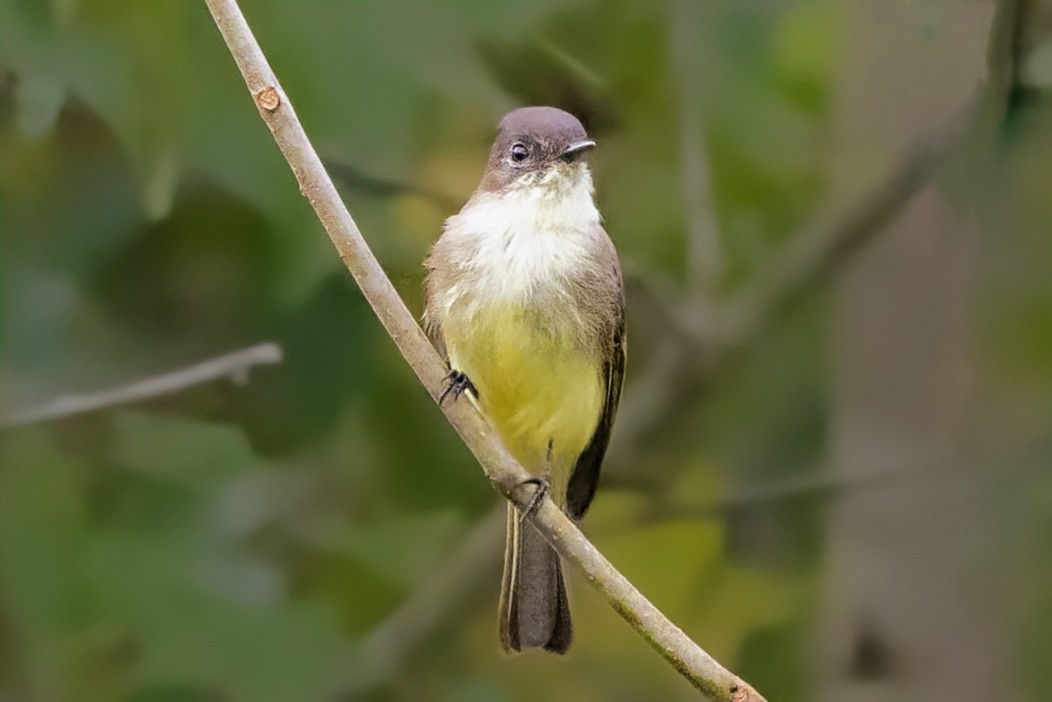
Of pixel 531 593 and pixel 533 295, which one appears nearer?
pixel 533 295

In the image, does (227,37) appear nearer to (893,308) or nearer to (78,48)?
(78,48)

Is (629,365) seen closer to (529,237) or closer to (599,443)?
(599,443)

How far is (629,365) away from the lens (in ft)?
3.40

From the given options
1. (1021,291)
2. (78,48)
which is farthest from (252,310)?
(1021,291)

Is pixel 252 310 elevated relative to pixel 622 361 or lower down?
lower down

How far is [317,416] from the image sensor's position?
104 centimetres

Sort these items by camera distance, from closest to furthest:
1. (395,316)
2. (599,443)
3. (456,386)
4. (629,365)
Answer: (395,316) → (456,386) → (599,443) → (629,365)

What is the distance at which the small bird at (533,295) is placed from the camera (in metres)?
0.81

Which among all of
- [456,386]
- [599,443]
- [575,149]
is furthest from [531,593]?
[575,149]

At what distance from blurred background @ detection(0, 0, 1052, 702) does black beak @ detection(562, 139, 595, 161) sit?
0.21 metres

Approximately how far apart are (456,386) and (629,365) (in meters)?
0.30

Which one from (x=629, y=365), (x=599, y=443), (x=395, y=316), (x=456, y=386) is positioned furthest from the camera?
(x=629, y=365)

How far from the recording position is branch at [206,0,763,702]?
622 millimetres

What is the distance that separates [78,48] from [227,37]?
430mm
